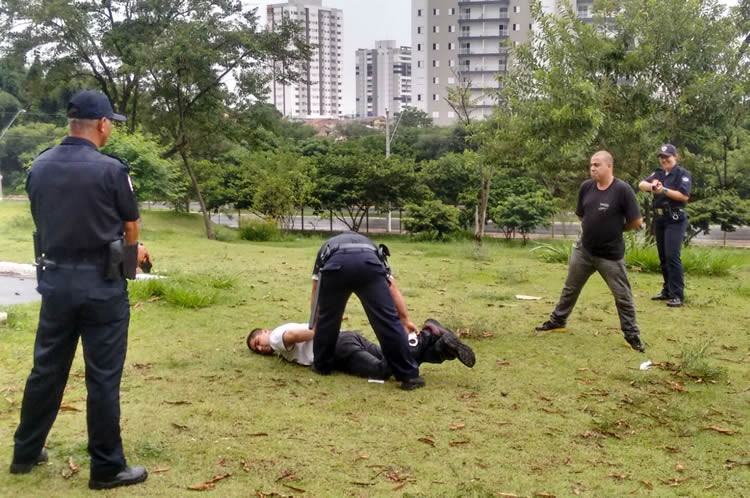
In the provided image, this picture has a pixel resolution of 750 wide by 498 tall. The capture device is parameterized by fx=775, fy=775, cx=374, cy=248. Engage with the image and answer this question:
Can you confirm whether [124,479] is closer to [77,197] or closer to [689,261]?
[77,197]

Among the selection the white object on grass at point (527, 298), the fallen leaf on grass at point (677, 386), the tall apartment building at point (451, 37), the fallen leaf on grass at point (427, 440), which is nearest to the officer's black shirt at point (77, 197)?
the fallen leaf on grass at point (427, 440)

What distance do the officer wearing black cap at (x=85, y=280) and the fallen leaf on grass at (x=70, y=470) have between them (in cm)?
16

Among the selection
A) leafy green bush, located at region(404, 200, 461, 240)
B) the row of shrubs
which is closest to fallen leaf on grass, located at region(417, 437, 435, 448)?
the row of shrubs

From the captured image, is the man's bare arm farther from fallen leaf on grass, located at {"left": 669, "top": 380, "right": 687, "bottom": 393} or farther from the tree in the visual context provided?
the tree

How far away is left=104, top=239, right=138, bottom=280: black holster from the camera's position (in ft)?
11.3

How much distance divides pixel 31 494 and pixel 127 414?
3.49 ft

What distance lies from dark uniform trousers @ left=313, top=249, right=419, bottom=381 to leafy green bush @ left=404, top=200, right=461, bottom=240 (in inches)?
837

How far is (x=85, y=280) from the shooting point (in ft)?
11.3

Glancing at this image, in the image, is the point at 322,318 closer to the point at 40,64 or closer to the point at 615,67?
the point at 615,67

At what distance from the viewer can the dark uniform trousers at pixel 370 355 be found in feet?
17.0

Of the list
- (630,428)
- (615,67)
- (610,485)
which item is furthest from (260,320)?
(615,67)

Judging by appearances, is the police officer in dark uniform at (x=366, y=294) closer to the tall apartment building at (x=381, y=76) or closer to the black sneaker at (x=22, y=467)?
the black sneaker at (x=22, y=467)

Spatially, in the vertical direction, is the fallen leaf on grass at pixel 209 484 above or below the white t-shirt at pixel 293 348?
below

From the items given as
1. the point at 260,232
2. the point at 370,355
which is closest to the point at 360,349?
the point at 370,355
